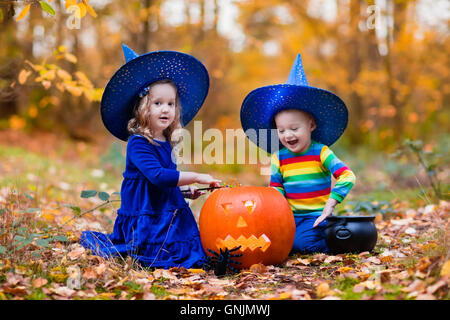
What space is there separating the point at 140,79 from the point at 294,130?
122 centimetres

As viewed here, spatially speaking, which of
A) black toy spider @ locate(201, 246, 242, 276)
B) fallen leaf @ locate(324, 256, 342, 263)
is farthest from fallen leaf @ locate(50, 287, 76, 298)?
fallen leaf @ locate(324, 256, 342, 263)

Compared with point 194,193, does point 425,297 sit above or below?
below

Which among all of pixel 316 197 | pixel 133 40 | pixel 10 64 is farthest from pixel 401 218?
pixel 133 40

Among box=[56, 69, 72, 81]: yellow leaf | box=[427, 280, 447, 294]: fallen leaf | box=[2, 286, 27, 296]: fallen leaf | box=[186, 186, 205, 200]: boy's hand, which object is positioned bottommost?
box=[2, 286, 27, 296]: fallen leaf

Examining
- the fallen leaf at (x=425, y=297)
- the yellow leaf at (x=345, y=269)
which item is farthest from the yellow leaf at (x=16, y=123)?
the fallen leaf at (x=425, y=297)

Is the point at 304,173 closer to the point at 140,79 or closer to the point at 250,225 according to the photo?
the point at 250,225

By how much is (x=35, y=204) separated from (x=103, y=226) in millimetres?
688

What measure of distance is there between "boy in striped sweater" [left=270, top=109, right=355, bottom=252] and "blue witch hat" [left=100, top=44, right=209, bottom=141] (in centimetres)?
74

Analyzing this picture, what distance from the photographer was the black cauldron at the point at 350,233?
2.91 metres

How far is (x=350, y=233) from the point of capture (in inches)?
115

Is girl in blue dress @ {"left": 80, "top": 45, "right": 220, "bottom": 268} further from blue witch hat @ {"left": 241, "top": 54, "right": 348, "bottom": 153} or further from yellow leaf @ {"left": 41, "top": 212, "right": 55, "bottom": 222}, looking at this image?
yellow leaf @ {"left": 41, "top": 212, "right": 55, "bottom": 222}

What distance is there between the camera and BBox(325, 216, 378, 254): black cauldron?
2914 millimetres

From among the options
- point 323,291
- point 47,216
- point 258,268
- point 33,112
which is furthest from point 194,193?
point 33,112

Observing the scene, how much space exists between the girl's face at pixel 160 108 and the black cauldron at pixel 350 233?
1.36 meters
